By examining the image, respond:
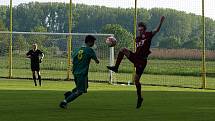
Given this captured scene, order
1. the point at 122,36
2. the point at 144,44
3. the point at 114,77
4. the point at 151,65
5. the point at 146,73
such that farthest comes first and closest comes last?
Result: 1. the point at 151,65
2. the point at 146,73
3. the point at 122,36
4. the point at 114,77
5. the point at 144,44

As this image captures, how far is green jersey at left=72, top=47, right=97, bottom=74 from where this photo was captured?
49.1 ft

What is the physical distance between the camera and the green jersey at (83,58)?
1496cm

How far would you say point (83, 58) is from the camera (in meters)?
15.0

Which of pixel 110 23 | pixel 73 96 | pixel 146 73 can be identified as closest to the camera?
pixel 73 96

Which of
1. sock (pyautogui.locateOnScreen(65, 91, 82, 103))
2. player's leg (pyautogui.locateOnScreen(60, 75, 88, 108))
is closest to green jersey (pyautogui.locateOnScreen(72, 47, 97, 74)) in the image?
player's leg (pyautogui.locateOnScreen(60, 75, 88, 108))

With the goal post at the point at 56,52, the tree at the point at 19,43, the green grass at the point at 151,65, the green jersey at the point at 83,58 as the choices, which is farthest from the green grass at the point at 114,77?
the green jersey at the point at 83,58

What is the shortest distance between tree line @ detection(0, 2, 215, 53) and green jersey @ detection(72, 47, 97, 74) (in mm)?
18916

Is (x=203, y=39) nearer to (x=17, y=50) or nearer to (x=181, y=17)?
(x=17, y=50)

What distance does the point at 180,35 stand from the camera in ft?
204

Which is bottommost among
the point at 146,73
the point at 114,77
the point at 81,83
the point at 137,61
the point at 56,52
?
the point at 146,73

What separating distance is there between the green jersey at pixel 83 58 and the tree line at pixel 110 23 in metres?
18.9

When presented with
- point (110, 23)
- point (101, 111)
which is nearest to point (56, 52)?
point (110, 23)

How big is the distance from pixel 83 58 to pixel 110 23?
31.3m

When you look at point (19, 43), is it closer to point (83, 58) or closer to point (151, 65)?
point (151, 65)
